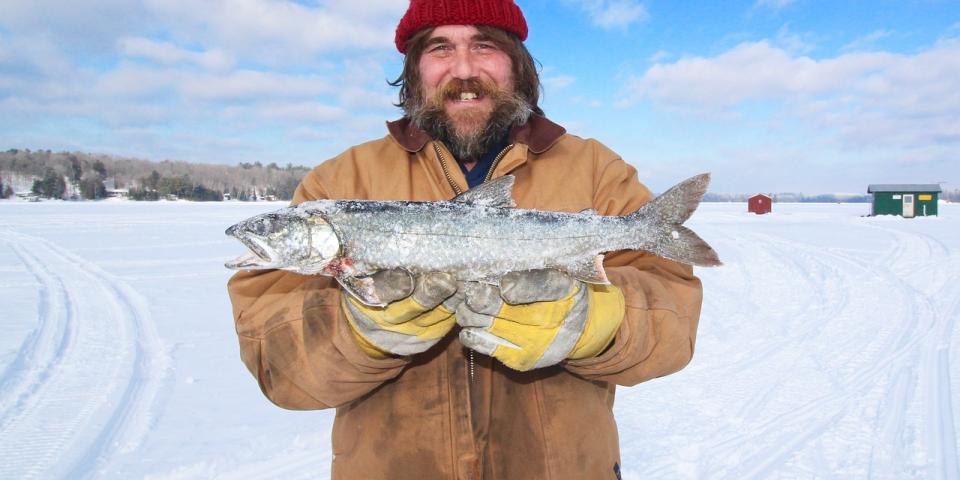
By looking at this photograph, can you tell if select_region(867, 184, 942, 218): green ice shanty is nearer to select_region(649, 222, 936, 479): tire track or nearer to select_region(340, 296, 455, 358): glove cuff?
select_region(649, 222, 936, 479): tire track

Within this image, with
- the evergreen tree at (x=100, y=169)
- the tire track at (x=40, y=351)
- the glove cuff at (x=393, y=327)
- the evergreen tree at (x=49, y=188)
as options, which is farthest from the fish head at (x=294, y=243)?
the evergreen tree at (x=100, y=169)

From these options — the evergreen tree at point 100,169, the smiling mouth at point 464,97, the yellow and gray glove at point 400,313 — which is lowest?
the yellow and gray glove at point 400,313

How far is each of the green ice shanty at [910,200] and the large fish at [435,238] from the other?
49.3m

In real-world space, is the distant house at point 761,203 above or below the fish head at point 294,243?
above

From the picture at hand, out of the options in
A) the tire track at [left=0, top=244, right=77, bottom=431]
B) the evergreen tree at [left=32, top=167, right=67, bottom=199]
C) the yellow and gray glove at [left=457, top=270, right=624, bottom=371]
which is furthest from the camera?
the evergreen tree at [left=32, top=167, right=67, bottom=199]

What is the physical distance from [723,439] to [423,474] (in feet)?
12.0

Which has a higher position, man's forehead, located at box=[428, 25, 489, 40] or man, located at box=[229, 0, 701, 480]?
man's forehead, located at box=[428, 25, 489, 40]

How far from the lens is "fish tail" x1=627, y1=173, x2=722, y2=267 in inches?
117

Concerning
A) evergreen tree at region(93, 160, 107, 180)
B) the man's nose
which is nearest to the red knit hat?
the man's nose

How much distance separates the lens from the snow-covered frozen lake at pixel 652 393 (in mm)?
4781

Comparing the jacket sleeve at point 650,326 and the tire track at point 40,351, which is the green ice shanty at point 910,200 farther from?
the tire track at point 40,351

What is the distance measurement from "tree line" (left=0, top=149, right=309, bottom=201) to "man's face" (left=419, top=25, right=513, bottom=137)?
88785 millimetres

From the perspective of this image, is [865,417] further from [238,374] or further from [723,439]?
[238,374]

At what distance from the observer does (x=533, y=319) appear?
268cm
